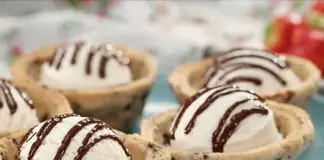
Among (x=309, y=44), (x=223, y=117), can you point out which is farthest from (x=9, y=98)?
(x=309, y=44)

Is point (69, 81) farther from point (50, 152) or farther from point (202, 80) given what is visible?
point (50, 152)

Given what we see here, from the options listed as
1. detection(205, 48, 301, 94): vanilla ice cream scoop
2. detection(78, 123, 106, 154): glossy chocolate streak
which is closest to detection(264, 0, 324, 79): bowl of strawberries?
detection(205, 48, 301, 94): vanilla ice cream scoop

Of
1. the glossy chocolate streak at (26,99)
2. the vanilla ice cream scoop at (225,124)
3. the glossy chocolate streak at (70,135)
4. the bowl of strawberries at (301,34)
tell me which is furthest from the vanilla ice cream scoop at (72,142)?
the bowl of strawberries at (301,34)

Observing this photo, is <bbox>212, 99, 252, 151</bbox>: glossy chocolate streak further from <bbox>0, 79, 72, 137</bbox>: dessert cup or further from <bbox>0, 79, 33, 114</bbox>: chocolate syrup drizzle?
<bbox>0, 79, 33, 114</bbox>: chocolate syrup drizzle

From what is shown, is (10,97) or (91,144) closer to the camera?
(91,144)

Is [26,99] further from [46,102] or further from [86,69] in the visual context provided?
[86,69]

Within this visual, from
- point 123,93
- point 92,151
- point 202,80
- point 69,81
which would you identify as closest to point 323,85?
point 202,80
